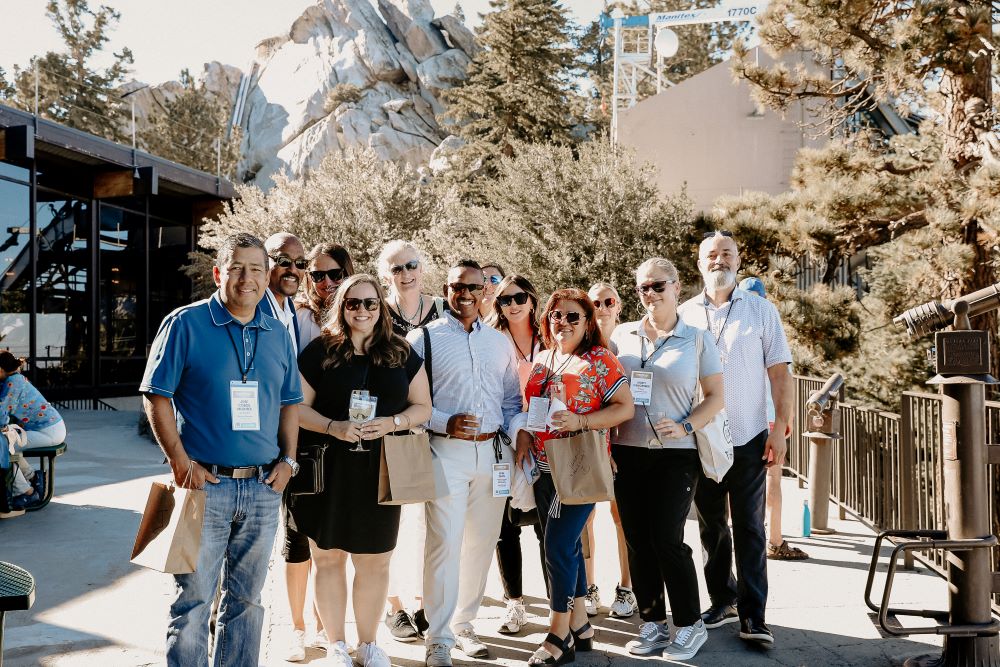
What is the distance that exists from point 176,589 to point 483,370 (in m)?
1.75

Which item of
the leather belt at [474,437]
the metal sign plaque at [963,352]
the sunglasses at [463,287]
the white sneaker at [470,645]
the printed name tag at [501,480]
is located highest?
the sunglasses at [463,287]

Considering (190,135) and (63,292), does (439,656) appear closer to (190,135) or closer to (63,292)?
(63,292)

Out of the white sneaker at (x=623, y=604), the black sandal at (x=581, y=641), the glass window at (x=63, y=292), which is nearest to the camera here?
the black sandal at (x=581, y=641)

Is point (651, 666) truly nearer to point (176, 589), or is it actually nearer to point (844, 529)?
point (176, 589)

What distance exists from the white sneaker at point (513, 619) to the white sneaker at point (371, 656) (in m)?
0.83

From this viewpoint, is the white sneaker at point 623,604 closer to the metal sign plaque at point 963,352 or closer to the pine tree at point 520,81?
the metal sign plaque at point 963,352

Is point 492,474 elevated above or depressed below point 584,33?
below

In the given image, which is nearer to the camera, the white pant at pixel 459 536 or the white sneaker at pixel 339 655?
the white sneaker at pixel 339 655

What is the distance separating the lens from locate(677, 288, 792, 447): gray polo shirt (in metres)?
4.21

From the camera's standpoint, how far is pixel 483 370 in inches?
159

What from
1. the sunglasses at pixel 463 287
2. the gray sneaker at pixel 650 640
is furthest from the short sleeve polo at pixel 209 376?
the gray sneaker at pixel 650 640

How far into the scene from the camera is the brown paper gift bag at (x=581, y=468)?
3.63m

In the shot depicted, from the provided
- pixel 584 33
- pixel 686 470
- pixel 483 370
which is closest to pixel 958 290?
pixel 686 470

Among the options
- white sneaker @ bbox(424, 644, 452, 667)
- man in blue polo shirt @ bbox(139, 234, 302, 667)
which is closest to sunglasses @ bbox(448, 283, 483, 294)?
man in blue polo shirt @ bbox(139, 234, 302, 667)
